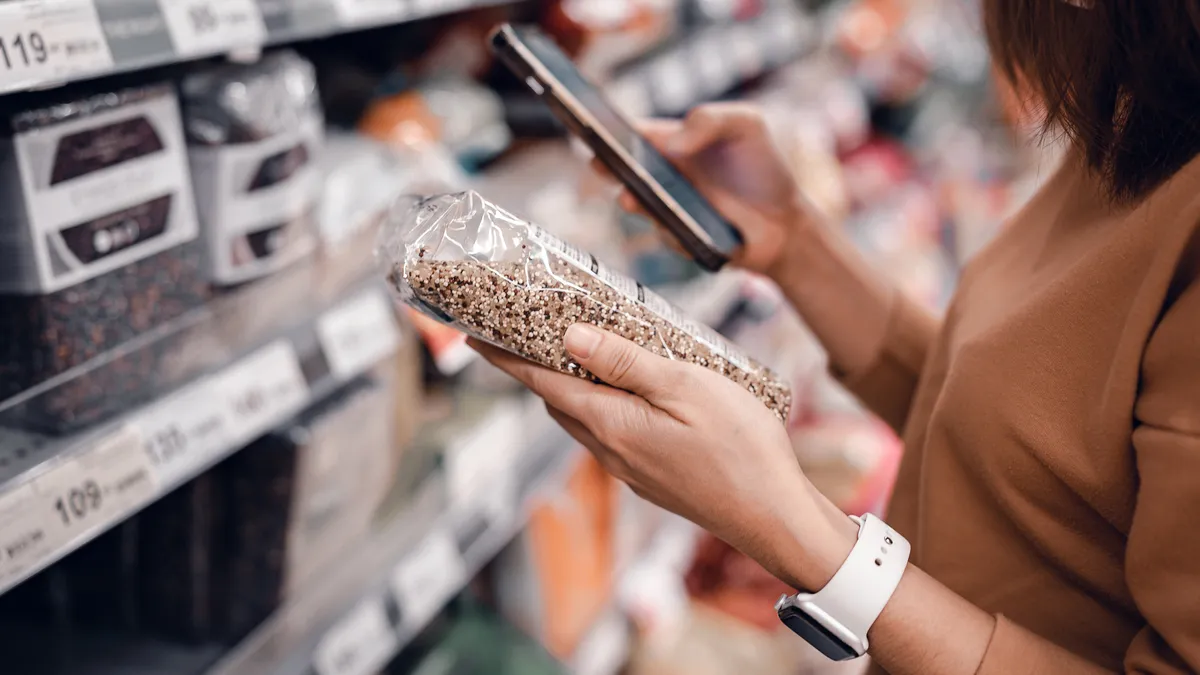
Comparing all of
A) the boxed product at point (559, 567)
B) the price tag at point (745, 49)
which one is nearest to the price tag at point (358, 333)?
the boxed product at point (559, 567)

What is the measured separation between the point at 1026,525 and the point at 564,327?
1.22ft

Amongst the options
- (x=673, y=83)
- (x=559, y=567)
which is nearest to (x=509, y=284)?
(x=559, y=567)

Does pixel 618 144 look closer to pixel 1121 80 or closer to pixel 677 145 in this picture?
pixel 677 145

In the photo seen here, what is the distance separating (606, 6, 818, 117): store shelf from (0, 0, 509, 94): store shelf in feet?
2.62

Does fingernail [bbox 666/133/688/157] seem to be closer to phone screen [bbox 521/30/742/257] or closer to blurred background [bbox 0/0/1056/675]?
phone screen [bbox 521/30/742/257]

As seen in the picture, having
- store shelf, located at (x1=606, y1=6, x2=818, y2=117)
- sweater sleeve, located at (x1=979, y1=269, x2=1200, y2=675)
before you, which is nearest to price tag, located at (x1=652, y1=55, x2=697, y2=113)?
store shelf, located at (x1=606, y1=6, x2=818, y2=117)

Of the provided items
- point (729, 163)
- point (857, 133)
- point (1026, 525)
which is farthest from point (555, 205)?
point (857, 133)

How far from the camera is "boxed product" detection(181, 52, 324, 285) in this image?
804 mm

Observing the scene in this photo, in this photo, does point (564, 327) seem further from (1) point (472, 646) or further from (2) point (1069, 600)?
(1) point (472, 646)

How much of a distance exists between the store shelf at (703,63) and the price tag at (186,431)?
0.93 m

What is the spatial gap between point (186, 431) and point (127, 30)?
31 centimetres

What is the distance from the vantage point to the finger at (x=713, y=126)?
1.01 meters

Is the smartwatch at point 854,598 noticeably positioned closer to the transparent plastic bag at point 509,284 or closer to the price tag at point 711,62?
the transparent plastic bag at point 509,284

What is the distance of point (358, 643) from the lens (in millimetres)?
A: 976
